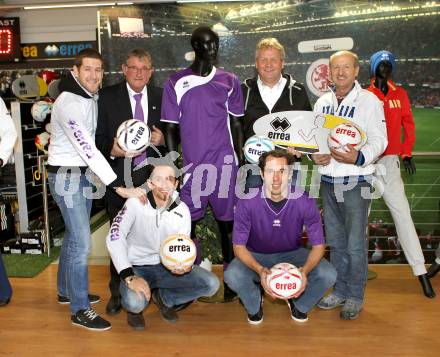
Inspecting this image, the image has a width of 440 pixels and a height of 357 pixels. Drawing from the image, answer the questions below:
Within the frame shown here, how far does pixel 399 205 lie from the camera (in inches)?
146

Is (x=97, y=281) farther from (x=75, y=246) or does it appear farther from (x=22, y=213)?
(x=22, y=213)

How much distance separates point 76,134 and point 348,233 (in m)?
1.72

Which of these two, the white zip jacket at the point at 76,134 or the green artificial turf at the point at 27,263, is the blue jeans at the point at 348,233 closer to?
the white zip jacket at the point at 76,134

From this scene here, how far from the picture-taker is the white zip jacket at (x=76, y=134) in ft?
9.76

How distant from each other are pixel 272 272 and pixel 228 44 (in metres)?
3.07

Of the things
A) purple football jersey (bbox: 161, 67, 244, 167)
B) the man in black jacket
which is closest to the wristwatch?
purple football jersey (bbox: 161, 67, 244, 167)

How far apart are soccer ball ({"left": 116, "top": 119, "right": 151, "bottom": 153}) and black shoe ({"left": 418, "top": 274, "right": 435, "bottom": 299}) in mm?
2131

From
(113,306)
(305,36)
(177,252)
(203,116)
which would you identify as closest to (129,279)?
(177,252)

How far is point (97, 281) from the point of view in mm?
4125

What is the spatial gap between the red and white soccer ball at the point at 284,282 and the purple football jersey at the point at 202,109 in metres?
0.81

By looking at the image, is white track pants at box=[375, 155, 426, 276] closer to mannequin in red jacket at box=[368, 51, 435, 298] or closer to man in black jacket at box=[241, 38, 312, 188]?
mannequin in red jacket at box=[368, 51, 435, 298]

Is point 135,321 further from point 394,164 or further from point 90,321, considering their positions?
point 394,164

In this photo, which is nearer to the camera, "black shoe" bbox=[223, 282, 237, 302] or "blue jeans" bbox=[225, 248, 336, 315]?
"blue jeans" bbox=[225, 248, 336, 315]

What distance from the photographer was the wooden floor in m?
2.92
